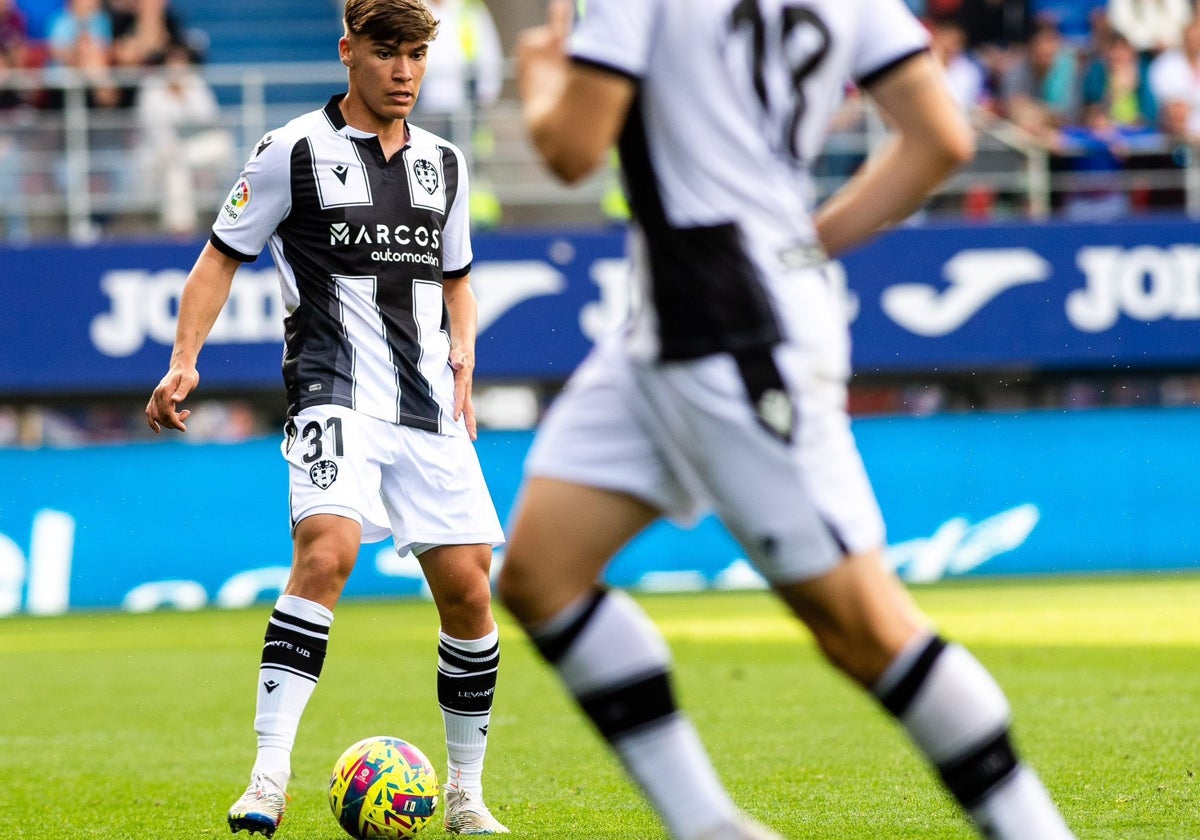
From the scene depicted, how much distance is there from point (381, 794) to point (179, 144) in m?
12.8

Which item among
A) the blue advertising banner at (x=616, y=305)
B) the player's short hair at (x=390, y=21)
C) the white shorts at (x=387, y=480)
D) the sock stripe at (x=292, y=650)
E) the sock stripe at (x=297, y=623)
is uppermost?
the player's short hair at (x=390, y=21)

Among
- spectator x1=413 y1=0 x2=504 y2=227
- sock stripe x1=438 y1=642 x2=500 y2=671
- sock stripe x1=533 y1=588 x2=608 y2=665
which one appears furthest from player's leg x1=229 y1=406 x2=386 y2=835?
spectator x1=413 y1=0 x2=504 y2=227

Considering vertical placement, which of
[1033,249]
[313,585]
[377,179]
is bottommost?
[1033,249]

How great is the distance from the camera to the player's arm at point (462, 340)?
595cm

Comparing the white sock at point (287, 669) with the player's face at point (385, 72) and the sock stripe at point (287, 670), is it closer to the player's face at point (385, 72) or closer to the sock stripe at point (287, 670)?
the sock stripe at point (287, 670)

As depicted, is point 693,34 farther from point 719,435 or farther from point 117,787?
point 117,787

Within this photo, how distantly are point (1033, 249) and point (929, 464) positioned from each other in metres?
2.39

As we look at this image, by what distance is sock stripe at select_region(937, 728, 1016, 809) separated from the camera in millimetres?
3404

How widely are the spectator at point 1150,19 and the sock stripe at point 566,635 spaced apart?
17283 mm

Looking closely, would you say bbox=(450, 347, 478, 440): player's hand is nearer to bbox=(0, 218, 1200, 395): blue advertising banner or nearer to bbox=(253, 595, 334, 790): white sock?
bbox=(253, 595, 334, 790): white sock

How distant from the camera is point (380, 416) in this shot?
18.4 ft

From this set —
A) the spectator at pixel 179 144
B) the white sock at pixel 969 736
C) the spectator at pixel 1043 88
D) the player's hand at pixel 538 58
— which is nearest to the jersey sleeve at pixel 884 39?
the player's hand at pixel 538 58

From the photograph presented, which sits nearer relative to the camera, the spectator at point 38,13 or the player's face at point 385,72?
the player's face at point 385,72

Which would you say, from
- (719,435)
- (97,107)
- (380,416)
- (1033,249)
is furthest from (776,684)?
(97,107)
